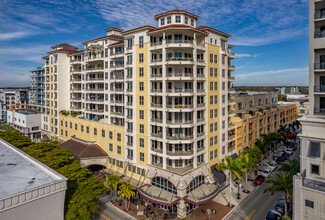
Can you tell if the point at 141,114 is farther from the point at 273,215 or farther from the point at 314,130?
the point at 314,130

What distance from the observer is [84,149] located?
176 feet

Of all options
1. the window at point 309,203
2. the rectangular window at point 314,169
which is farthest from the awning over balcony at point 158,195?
the rectangular window at point 314,169

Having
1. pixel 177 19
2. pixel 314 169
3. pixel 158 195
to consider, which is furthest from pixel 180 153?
pixel 177 19

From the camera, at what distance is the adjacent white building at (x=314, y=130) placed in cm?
2517

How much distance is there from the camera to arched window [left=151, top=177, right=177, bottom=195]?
3923 cm

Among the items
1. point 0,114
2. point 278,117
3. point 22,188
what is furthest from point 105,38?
point 0,114

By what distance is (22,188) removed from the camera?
2402 cm

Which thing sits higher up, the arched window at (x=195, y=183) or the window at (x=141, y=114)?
the window at (x=141, y=114)

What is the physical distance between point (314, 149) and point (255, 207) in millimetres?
17949

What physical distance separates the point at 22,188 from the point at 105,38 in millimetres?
42958

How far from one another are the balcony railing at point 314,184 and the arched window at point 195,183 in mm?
18665

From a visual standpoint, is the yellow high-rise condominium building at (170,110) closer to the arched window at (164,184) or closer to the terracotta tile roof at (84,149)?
the arched window at (164,184)

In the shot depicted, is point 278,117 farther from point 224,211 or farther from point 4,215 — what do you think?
point 4,215

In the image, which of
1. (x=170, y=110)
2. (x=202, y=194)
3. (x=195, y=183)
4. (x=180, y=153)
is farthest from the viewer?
(x=195, y=183)
